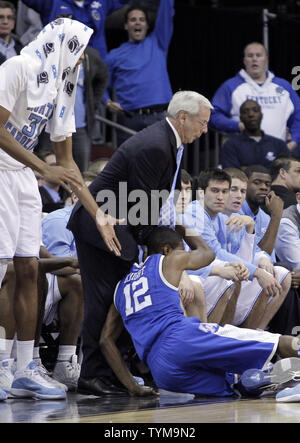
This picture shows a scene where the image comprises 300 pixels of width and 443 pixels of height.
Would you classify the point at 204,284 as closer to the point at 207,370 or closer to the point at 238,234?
the point at 238,234

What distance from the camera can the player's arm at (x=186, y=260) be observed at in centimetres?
454

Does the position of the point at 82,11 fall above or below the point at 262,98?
above

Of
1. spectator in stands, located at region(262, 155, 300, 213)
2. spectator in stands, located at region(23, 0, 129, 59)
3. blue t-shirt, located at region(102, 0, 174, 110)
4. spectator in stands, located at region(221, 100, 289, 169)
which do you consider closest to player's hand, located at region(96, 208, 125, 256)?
spectator in stands, located at region(262, 155, 300, 213)

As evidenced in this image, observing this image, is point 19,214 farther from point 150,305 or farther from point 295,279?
point 295,279

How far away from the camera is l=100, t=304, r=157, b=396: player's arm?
4.53 meters

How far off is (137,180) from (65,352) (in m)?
1.25

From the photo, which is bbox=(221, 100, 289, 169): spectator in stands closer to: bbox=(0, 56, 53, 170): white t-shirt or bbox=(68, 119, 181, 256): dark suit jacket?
bbox=(68, 119, 181, 256): dark suit jacket

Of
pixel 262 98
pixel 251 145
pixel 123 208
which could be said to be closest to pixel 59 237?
pixel 123 208

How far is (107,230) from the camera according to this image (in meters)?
4.36

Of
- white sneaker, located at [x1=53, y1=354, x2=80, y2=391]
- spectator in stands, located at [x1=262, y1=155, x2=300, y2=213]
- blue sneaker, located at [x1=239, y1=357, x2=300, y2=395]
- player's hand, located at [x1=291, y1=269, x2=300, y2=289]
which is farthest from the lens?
spectator in stands, located at [x1=262, y1=155, x2=300, y2=213]

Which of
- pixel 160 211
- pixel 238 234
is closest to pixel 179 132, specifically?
pixel 160 211

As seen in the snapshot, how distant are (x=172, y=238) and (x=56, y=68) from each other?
108 cm

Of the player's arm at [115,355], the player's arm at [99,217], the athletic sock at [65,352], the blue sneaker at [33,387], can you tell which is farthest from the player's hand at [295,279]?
the blue sneaker at [33,387]

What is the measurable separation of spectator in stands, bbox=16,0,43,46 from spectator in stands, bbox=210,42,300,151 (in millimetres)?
1862
